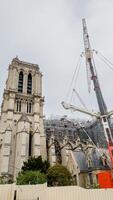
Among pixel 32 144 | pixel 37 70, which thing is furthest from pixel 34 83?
pixel 32 144

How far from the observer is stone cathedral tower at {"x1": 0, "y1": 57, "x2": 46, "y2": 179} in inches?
2031

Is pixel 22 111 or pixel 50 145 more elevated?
pixel 22 111

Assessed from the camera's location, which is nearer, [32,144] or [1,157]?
[1,157]

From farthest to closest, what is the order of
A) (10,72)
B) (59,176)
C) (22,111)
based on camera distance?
(10,72) < (22,111) < (59,176)

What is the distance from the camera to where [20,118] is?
58375 mm

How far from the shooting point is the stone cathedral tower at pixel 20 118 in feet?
169

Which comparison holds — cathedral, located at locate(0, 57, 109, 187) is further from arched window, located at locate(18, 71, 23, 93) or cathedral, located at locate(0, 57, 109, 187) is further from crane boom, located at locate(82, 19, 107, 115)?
crane boom, located at locate(82, 19, 107, 115)

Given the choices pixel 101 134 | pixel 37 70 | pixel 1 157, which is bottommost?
pixel 1 157

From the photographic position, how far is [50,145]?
5888 centimetres

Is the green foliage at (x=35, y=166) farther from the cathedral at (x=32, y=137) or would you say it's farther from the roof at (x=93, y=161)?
the roof at (x=93, y=161)

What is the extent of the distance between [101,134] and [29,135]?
953 inches

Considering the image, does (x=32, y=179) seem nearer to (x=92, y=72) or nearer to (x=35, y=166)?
(x=35, y=166)

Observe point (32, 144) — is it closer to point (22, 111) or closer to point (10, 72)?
point (22, 111)

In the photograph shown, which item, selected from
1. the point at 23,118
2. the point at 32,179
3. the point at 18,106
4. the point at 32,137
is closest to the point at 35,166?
the point at 32,179
